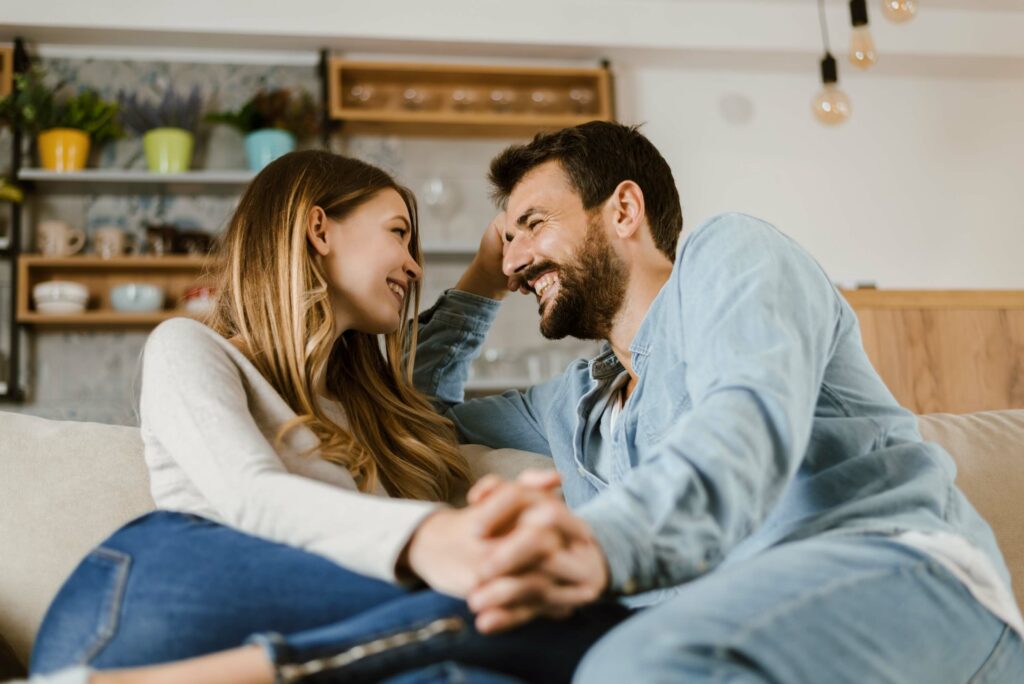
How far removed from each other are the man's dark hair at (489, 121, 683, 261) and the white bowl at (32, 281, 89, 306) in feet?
7.80

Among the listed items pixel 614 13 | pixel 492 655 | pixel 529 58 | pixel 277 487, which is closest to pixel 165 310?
pixel 529 58

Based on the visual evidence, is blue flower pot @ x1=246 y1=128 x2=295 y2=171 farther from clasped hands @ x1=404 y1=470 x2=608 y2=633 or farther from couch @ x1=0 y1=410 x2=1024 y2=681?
clasped hands @ x1=404 y1=470 x2=608 y2=633

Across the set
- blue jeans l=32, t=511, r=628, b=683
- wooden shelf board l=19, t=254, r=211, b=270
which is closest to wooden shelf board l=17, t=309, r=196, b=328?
wooden shelf board l=19, t=254, r=211, b=270

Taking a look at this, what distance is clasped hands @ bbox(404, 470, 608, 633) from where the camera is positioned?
83cm

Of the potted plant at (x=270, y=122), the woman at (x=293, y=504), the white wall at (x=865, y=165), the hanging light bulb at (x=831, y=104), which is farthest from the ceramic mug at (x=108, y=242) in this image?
the hanging light bulb at (x=831, y=104)

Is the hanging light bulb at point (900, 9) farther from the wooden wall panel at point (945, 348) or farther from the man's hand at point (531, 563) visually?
the man's hand at point (531, 563)

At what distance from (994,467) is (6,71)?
11.9ft

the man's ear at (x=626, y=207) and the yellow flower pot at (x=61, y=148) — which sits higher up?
the yellow flower pot at (x=61, y=148)

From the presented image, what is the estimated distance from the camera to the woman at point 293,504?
891mm

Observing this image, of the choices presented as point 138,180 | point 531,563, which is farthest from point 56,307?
point 531,563

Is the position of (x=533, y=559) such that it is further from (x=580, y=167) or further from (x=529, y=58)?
(x=529, y=58)

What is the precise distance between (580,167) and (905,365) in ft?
4.56

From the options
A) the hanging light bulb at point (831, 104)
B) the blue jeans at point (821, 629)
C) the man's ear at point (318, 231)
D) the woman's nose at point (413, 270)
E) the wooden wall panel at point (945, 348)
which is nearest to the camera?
the blue jeans at point (821, 629)

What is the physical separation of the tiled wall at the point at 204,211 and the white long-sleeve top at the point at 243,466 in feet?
Result: 8.13
